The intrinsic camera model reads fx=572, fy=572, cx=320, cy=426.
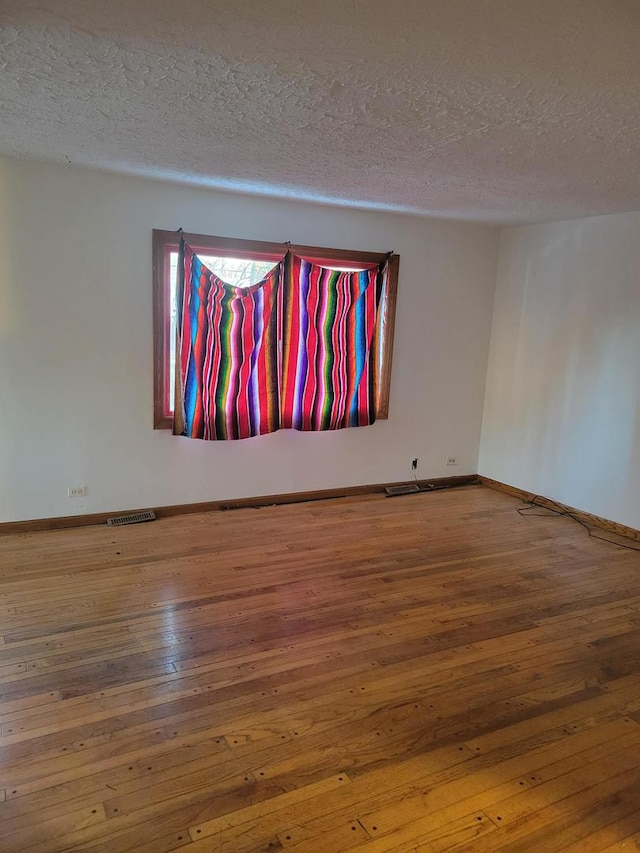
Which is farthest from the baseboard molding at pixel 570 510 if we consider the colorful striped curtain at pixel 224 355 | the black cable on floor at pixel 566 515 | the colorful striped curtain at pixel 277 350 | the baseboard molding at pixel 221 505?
the colorful striped curtain at pixel 224 355

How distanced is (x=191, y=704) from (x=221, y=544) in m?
1.63

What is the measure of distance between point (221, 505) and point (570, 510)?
2825mm

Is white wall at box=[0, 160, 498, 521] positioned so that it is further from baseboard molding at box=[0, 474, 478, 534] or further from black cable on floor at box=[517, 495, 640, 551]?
black cable on floor at box=[517, 495, 640, 551]

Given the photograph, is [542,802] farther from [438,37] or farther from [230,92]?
[230,92]

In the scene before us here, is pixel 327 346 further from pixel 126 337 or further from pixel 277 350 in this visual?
pixel 126 337

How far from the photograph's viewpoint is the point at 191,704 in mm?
2264

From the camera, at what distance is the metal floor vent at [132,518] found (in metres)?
4.12

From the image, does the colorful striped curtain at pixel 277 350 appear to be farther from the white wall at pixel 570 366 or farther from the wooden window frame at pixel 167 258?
the white wall at pixel 570 366

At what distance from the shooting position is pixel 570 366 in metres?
4.61

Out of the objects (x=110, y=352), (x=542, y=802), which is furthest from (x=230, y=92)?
(x=542, y=802)

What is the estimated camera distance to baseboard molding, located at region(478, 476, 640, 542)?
4.26 meters

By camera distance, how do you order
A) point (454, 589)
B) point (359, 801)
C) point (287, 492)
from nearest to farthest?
1. point (359, 801)
2. point (454, 589)
3. point (287, 492)

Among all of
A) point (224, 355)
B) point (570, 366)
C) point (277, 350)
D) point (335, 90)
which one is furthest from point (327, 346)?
point (335, 90)

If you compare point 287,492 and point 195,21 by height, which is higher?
point 195,21
